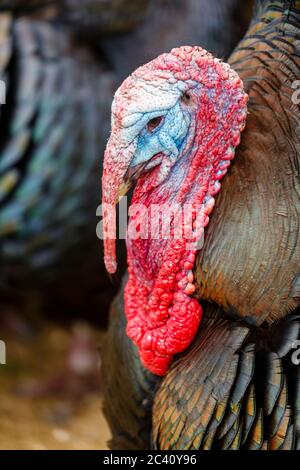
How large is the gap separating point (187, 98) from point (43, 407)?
6.93 ft

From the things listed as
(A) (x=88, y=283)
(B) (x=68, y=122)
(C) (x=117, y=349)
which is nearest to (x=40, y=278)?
(A) (x=88, y=283)

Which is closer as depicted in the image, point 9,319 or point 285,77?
point 285,77

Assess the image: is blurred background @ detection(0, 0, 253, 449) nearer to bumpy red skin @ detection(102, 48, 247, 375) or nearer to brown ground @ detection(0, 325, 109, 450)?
brown ground @ detection(0, 325, 109, 450)

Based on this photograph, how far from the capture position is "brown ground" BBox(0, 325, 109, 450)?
3.23m

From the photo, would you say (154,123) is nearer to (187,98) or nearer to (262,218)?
(187,98)

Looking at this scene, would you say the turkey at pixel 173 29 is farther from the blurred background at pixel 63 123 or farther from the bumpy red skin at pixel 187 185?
the bumpy red skin at pixel 187 185

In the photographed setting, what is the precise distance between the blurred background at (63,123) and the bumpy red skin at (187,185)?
1306 millimetres

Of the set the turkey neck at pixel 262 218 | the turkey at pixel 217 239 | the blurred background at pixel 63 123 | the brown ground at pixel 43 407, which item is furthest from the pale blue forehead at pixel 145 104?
the brown ground at pixel 43 407

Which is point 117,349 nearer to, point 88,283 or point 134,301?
point 134,301

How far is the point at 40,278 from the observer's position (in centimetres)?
346

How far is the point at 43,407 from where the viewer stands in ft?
11.7

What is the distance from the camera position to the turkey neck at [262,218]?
1723 millimetres

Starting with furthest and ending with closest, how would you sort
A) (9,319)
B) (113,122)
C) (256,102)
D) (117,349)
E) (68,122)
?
1. (9,319)
2. (68,122)
3. (117,349)
4. (256,102)
5. (113,122)
